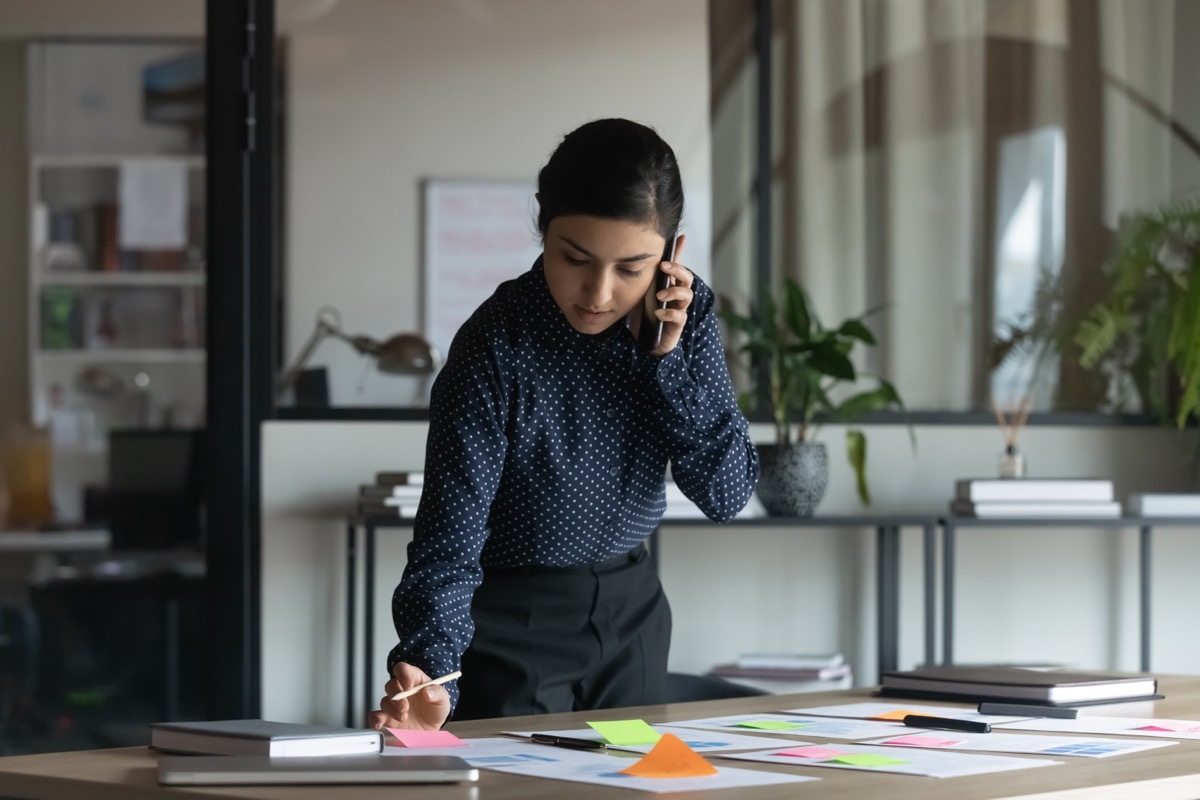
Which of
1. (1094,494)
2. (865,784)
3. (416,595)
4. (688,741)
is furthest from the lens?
(1094,494)

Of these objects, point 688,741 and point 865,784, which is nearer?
point 865,784

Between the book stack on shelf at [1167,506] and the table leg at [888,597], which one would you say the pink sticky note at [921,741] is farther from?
the book stack on shelf at [1167,506]

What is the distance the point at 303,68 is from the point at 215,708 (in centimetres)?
147

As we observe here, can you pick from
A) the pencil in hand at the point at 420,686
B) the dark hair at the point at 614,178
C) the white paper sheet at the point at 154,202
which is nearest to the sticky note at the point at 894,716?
the pencil in hand at the point at 420,686

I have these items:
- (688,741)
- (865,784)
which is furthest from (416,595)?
(865,784)

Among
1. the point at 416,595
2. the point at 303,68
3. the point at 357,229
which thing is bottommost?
the point at 416,595

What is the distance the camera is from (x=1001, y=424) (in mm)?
3490

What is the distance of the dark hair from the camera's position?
1.66 metres

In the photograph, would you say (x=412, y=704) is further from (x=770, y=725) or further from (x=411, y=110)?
(x=411, y=110)

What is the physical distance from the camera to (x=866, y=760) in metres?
1.34

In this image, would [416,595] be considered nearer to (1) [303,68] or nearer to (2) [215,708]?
(2) [215,708]

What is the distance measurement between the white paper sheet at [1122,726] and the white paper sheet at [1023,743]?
0.05 metres

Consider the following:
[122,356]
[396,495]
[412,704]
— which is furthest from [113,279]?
[412,704]

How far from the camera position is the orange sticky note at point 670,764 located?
49.2 inches
